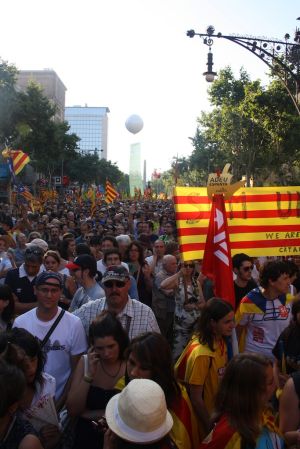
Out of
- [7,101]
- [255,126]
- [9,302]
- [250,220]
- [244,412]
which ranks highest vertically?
[7,101]

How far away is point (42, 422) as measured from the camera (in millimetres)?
3148

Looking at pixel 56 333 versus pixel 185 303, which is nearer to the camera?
pixel 56 333

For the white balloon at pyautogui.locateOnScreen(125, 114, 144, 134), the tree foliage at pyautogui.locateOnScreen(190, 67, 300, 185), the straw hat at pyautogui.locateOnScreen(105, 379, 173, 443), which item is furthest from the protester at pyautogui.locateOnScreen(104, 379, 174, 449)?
the white balloon at pyautogui.locateOnScreen(125, 114, 144, 134)

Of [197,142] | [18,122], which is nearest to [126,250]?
[18,122]

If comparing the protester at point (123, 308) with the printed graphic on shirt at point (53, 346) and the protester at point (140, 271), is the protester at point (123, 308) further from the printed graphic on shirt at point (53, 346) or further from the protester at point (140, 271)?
the protester at point (140, 271)

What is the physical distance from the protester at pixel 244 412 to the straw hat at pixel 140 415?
0.40 metres

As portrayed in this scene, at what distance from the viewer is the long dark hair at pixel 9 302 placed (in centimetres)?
462

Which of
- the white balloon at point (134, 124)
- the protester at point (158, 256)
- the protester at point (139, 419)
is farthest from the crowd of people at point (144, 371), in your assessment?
the white balloon at point (134, 124)

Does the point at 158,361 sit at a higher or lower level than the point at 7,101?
lower

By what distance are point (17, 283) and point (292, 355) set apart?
3320 mm

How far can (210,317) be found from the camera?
12.5ft

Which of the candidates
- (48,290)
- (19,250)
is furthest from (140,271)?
(48,290)

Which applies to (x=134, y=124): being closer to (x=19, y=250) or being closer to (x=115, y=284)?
(x=19, y=250)

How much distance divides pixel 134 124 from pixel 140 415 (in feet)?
212
